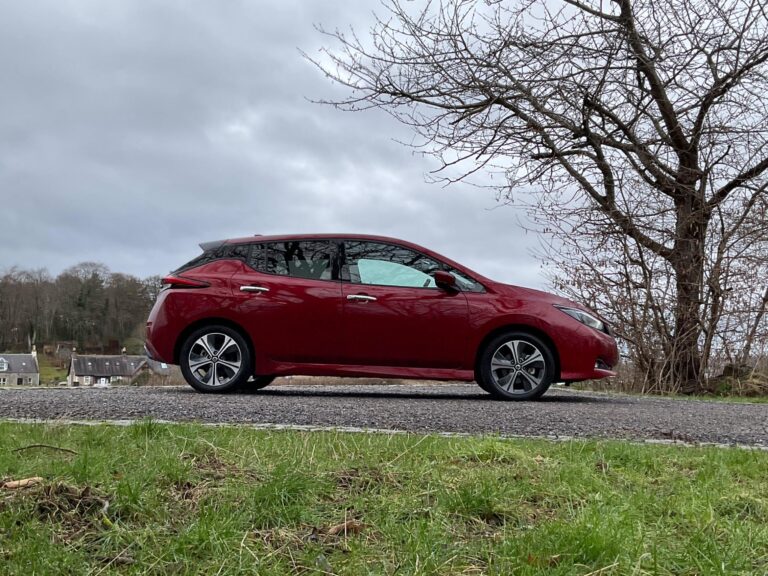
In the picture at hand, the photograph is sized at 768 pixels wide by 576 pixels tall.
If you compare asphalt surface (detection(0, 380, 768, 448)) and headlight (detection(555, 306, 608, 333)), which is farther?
headlight (detection(555, 306, 608, 333))

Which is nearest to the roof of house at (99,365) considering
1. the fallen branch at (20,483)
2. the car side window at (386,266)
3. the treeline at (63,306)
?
the treeline at (63,306)

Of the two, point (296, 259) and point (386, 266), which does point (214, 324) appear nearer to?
point (296, 259)

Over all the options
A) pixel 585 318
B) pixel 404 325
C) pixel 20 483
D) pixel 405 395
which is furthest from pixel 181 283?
pixel 20 483

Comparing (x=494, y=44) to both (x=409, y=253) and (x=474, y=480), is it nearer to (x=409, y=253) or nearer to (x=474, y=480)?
(x=409, y=253)

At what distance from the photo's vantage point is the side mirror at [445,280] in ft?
22.7

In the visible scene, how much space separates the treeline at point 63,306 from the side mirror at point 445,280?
833 inches

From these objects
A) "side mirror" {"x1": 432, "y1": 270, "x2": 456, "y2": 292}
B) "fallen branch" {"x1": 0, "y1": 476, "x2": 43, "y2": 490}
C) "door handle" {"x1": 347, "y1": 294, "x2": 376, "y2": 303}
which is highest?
"side mirror" {"x1": 432, "y1": 270, "x2": 456, "y2": 292}

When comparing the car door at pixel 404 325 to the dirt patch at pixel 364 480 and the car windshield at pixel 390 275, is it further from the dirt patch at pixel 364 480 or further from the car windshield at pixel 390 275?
the dirt patch at pixel 364 480

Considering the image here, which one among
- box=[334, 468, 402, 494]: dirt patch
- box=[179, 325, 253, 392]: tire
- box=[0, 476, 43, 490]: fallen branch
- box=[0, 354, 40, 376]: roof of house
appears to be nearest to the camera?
box=[0, 476, 43, 490]: fallen branch

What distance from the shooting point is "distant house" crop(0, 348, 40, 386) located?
5059 centimetres

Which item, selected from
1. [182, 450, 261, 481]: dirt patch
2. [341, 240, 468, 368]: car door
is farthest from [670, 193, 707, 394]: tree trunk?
[182, 450, 261, 481]: dirt patch

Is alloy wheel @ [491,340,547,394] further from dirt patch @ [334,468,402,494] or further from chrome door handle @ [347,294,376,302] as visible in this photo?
dirt patch @ [334,468,402,494]

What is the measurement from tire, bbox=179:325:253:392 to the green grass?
3.42 m

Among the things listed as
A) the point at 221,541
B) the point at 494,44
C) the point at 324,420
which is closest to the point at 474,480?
the point at 221,541
